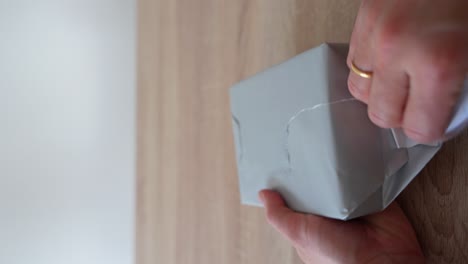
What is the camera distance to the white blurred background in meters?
1.18

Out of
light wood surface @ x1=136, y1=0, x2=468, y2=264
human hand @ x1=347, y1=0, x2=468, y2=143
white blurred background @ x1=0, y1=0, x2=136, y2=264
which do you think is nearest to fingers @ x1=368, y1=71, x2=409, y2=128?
human hand @ x1=347, y1=0, x2=468, y2=143

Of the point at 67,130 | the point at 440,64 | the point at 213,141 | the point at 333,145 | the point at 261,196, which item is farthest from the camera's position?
the point at 67,130

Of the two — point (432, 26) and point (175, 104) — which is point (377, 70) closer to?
point (432, 26)

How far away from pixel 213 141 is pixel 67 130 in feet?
2.21

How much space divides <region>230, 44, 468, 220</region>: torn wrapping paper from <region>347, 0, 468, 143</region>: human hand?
53 millimetres

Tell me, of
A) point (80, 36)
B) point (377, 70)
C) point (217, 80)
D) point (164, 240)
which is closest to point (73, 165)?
point (80, 36)

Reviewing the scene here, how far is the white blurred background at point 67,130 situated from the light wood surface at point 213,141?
0.33 metres

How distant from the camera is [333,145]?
1.22 ft

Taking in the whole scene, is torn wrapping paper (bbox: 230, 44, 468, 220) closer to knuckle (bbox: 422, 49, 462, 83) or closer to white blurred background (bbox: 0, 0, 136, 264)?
knuckle (bbox: 422, 49, 462, 83)

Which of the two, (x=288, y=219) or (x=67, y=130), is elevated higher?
(x=288, y=219)

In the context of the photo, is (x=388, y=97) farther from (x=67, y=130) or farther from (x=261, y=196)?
(x=67, y=130)

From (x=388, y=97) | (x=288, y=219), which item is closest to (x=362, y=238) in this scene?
(x=288, y=219)

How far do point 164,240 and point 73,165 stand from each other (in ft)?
1.70

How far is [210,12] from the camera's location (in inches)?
28.7
